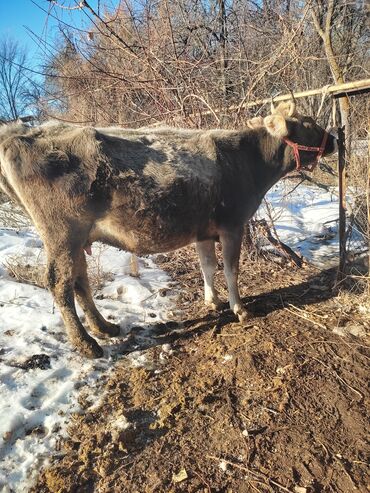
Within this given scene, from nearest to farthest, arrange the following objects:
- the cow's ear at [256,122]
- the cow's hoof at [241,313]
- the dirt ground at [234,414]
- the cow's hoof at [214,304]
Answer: the dirt ground at [234,414], the cow's hoof at [241,313], the cow's ear at [256,122], the cow's hoof at [214,304]

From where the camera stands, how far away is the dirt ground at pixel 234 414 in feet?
7.85

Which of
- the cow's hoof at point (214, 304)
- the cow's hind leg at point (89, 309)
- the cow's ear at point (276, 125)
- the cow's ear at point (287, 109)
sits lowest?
the cow's hoof at point (214, 304)

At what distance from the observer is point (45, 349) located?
367cm

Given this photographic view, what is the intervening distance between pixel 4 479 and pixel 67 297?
1.57 m

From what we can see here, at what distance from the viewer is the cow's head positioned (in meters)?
4.29

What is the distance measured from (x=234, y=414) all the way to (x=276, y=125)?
304cm

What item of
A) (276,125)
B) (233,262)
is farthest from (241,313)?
(276,125)

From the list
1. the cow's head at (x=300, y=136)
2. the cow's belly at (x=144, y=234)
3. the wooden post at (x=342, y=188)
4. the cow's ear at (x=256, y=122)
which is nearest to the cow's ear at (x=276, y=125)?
the cow's head at (x=300, y=136)

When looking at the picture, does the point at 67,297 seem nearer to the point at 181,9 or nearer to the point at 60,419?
the point at 60,419

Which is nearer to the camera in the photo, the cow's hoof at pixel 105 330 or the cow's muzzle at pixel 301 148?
the cow's hoof at pixel 105 330

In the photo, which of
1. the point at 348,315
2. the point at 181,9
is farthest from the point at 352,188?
the point at 181,9

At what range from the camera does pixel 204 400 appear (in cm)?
305

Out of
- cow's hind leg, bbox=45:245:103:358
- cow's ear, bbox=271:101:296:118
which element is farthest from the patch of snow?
cow's ear, bbox=271:101:296:118

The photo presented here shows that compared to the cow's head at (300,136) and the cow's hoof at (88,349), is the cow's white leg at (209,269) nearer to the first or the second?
the cow's head at (300,136)
